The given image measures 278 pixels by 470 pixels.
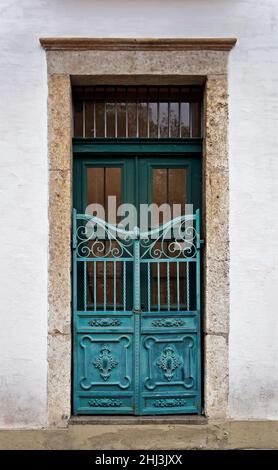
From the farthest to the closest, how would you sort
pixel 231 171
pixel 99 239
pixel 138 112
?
pixel 138 112 < pixel 99 239 < pixel 231 171

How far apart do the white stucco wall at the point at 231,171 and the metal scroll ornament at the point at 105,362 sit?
1.65 feet

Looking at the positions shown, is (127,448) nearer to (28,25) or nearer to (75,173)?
(75,173)

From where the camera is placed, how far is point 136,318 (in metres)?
5.53

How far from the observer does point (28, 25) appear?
17.6ft

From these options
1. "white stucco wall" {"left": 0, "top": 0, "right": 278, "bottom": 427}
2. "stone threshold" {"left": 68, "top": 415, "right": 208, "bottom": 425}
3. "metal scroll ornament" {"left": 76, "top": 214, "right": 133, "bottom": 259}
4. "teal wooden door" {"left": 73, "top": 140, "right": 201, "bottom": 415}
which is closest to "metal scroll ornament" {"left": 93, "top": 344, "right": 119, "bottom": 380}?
"teal wooden door" {"left": 73, "top": 140, "right": 201, "bottom": 415}

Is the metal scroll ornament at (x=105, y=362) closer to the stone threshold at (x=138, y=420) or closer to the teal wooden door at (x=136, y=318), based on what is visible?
the teal wooden door at (x=136, y=318)

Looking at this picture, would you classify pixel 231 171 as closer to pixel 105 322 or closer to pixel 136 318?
pixel 136 318

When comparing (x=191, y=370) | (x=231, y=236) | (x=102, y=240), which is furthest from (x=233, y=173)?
(x=191, y=370)

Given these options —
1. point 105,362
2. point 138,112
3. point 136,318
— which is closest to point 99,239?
point 136,318

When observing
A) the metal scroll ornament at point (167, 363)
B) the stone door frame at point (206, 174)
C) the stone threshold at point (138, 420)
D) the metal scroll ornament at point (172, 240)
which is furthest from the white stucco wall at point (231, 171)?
the metal scroll ornament at point (167, 363)

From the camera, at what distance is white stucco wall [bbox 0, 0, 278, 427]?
17.5 ft

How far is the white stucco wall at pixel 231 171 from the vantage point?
535 cm

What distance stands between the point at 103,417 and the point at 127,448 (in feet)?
1.15

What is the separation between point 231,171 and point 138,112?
3.60ft
